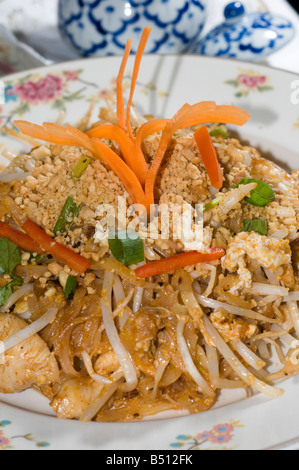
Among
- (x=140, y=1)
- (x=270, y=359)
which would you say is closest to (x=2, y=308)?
(x=270, y=359)

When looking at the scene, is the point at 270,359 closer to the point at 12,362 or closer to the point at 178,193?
the point at 178,193

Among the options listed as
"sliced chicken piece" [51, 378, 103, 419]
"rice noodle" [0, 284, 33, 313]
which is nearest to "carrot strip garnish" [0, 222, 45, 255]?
"rice noodle" [0, 284, 33, 313]

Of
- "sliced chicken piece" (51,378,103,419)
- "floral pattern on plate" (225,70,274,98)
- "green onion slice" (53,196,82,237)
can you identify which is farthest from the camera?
"floral pattern on plate" (225,70,274,98)

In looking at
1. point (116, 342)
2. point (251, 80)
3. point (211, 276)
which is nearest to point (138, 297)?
point (116, 342)

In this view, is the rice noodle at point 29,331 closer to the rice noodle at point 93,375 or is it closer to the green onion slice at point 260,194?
the rice noodle at point 93,375

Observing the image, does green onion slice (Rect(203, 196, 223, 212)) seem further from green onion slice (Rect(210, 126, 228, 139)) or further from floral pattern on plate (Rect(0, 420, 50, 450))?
floral pattern on plate (Rect(0, 420, 50, 450))

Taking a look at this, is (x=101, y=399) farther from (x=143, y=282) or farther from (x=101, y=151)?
(x=101, y=151)
